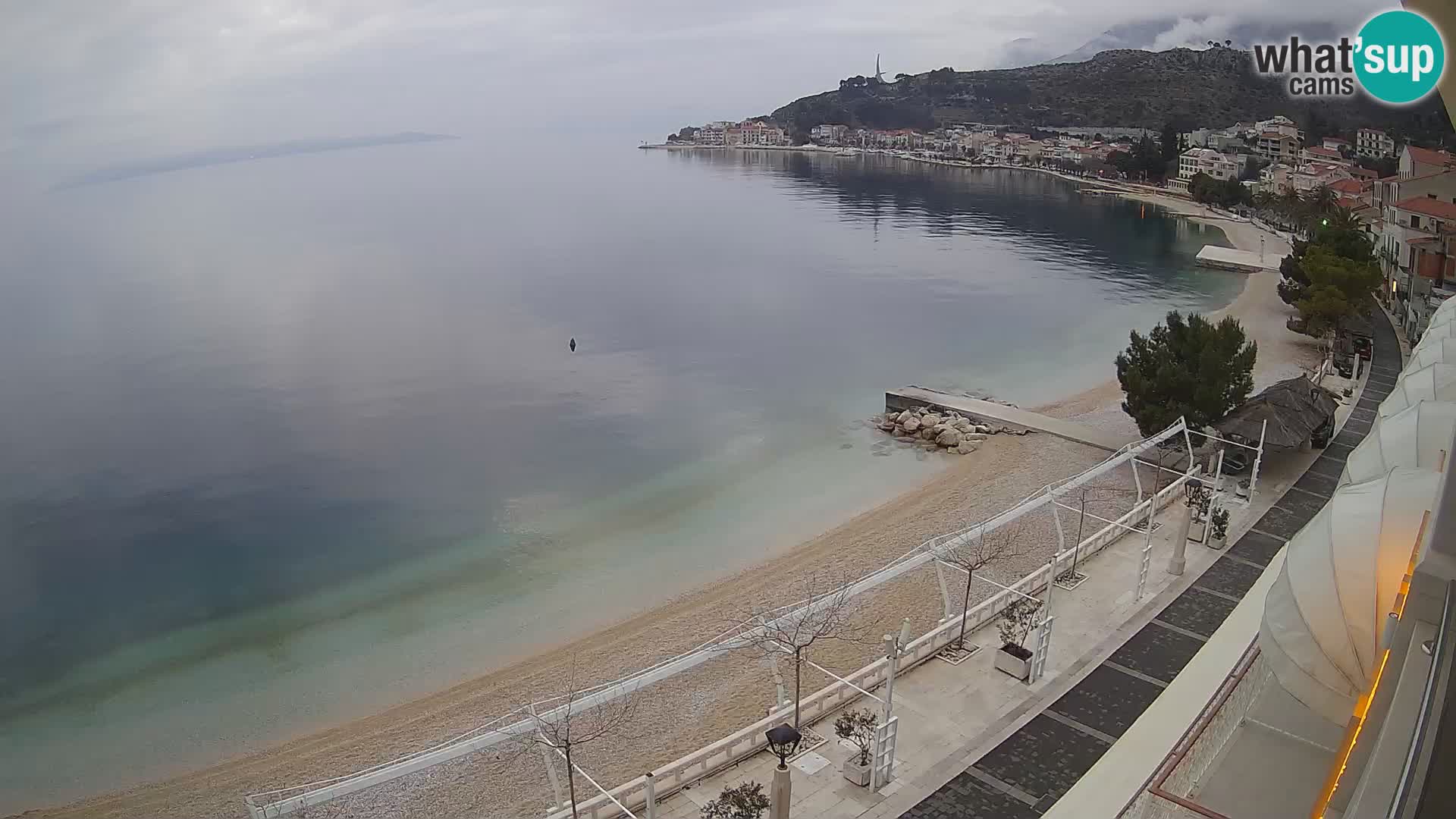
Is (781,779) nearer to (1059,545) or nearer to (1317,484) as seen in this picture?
(1059,545)

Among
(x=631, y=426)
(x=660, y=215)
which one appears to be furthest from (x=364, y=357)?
(x=660, y=215)

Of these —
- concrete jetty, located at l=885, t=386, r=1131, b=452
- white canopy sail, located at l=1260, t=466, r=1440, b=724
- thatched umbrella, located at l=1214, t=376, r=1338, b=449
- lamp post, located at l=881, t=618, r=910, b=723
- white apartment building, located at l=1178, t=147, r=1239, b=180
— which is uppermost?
white apartment building, located at l=1178, t=147, r=1239, b=180

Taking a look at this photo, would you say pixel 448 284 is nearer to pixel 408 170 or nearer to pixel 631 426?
pixel 631 426

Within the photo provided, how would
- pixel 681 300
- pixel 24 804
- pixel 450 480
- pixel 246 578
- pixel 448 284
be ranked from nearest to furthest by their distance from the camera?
pixel 24 804 < pixel 246 578 < pixel 450 480 < pixel 681 300 < pixel 448 284

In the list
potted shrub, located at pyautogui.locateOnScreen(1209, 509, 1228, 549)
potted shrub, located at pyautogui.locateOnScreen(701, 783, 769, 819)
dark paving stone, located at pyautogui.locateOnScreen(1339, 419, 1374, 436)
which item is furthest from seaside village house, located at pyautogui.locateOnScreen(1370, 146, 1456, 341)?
potted shrub, located at pyautogui.locateOnScreen(701, 783, 769, 819)

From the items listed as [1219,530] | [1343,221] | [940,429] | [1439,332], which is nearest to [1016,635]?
[1219,530]

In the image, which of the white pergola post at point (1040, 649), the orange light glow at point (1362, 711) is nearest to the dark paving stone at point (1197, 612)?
the white pergola post at point (1040, 649)

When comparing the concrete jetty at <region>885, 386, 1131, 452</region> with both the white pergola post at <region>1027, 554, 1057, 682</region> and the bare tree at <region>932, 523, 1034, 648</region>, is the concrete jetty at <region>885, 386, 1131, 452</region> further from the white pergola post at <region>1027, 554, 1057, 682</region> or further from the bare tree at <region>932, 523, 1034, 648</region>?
the white pergola post at <region>1027, 554, 1057, 682</region>
